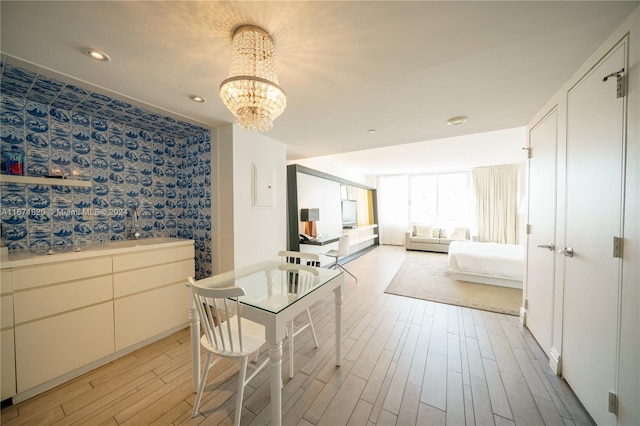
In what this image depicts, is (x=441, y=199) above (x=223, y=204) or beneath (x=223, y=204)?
above

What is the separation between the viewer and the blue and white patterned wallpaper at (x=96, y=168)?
6.01ft

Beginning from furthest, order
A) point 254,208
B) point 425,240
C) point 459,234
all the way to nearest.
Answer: point 425,240
point 459,234
point 254,208

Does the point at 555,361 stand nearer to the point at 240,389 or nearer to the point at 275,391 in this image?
the point at 275,391

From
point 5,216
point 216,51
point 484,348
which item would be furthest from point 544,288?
point 5,216

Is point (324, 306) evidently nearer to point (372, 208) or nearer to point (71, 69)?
point (71, 69)

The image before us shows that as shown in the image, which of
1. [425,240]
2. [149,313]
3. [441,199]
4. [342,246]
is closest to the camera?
[149,313]

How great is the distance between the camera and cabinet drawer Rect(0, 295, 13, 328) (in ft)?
4.70

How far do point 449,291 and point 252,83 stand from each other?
155 inches

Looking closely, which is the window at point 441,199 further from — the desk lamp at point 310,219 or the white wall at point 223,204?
the white wall at point 223,204

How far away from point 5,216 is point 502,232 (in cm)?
899

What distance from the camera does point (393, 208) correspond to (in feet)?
26.3

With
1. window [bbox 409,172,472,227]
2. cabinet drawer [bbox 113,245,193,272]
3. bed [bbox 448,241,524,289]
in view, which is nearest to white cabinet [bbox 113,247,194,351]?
cabinet drawer [bbox 113,245,193,272]

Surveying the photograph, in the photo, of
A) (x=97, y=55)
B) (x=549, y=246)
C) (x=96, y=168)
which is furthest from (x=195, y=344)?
(x=549, y=246)

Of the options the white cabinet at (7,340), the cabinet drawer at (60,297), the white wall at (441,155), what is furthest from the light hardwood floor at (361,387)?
the white wall at (441,155)
